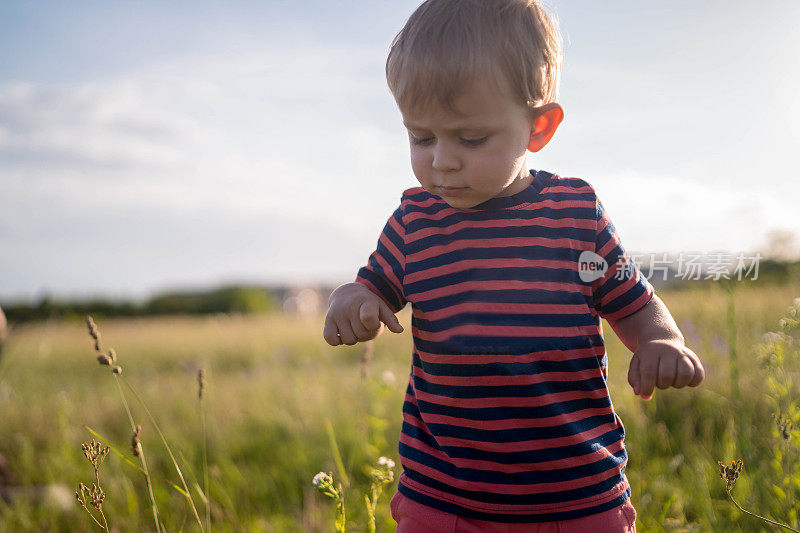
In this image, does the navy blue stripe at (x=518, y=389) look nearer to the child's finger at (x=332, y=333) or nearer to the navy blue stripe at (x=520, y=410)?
the navy blue stripe at (x=520, y=410)

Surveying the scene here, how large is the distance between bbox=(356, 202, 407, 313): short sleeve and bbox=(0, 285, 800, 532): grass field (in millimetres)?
487

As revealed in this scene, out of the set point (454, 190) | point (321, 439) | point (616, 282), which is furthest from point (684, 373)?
point (321, 439)

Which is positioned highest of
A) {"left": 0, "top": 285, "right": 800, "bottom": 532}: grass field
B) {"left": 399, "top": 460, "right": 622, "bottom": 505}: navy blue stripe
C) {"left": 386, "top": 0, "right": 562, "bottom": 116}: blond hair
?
{"left": 386, "top": 0, "right": 562, "bottom": 116}: blond hair

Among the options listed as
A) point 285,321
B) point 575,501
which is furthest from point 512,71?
point 285,321

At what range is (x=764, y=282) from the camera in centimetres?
817

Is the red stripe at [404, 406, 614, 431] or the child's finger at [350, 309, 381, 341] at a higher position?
the child's finger at [350, 309, 381, 341]

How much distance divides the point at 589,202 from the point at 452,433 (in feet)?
2.60

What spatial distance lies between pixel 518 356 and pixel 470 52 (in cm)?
83

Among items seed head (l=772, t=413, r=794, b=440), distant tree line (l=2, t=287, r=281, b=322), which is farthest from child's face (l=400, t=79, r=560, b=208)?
distant tree line (l=2, t=287, r=281, b=322)

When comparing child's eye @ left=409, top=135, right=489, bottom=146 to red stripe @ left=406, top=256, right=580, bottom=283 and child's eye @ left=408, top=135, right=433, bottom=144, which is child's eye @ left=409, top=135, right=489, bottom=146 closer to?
child's eye @ left=408, top=135, right=433, bottom=144

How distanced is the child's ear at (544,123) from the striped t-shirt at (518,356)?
0.42 feet

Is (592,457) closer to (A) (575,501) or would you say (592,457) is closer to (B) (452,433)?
(A) (575,501)

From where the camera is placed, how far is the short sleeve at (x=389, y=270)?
1922 millimetres

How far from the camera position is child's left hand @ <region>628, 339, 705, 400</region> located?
1571 mm
